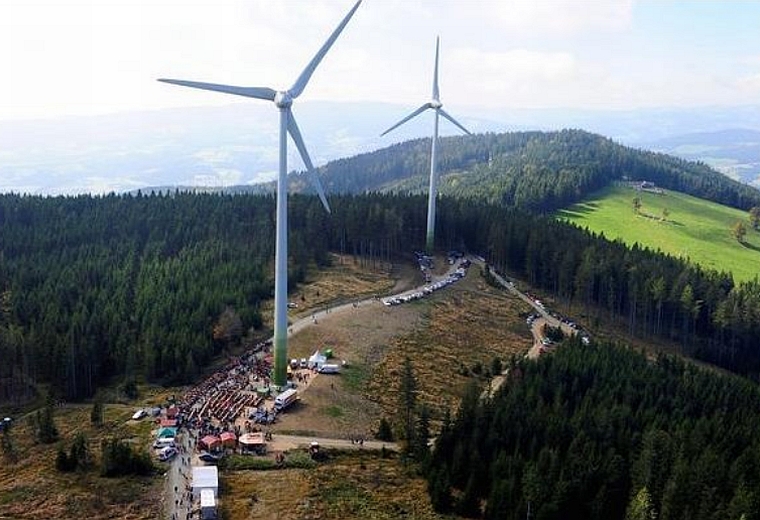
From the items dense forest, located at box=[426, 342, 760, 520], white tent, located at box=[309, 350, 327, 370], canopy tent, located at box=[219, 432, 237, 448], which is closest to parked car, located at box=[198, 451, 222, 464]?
canopy tent, located at box=[219, 432, 237, 448]

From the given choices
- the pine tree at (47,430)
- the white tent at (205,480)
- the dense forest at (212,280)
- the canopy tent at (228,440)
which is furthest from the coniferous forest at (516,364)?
the canopy tent at (228,440)

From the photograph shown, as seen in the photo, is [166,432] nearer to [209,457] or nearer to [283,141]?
[209,457]

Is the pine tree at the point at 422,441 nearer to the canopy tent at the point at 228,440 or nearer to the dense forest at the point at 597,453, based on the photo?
the dense forest at the point at 597,453

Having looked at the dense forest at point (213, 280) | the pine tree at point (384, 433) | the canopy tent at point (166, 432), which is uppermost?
the dense forest at point (213, 280)

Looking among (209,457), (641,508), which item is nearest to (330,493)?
(209,457)

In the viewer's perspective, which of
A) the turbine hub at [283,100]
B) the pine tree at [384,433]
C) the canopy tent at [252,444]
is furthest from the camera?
the pine tree at [384,433]

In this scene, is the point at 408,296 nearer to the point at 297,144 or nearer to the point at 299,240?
the point at 299,240

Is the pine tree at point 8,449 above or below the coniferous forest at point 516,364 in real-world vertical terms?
below
